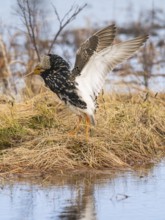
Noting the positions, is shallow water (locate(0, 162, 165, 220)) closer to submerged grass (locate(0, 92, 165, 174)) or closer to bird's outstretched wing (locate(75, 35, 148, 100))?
submerged grass (locate(0, 92, 165, 174))

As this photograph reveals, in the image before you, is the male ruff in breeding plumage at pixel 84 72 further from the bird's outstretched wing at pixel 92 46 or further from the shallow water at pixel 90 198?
the shallow water at pixel 90 198

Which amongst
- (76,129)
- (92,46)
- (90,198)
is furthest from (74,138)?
(90,198)

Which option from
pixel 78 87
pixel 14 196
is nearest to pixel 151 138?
pixel 78 87

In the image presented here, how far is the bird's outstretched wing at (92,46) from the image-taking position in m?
9.58

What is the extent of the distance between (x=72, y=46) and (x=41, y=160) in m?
11.1

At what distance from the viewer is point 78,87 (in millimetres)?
9664

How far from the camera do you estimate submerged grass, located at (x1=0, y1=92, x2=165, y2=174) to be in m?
9.30

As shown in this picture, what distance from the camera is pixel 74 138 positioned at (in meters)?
9.63

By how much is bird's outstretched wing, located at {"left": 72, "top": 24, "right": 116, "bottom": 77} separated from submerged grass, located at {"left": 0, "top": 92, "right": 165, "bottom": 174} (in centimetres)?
80

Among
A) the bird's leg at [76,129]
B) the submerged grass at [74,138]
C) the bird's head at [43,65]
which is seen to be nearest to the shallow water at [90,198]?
the submerged grass at [74,138]

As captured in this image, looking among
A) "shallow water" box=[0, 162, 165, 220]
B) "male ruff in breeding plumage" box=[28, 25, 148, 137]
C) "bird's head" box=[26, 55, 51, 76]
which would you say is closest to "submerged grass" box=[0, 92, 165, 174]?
"male ruff in breeding plumage" box=[28, 25, 148, 137]

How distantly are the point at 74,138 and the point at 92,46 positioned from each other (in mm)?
1039

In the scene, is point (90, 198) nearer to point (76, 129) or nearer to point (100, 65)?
point (76, 129)

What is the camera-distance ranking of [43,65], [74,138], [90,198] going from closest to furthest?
[90,198] < [74,138] < [43,65]
